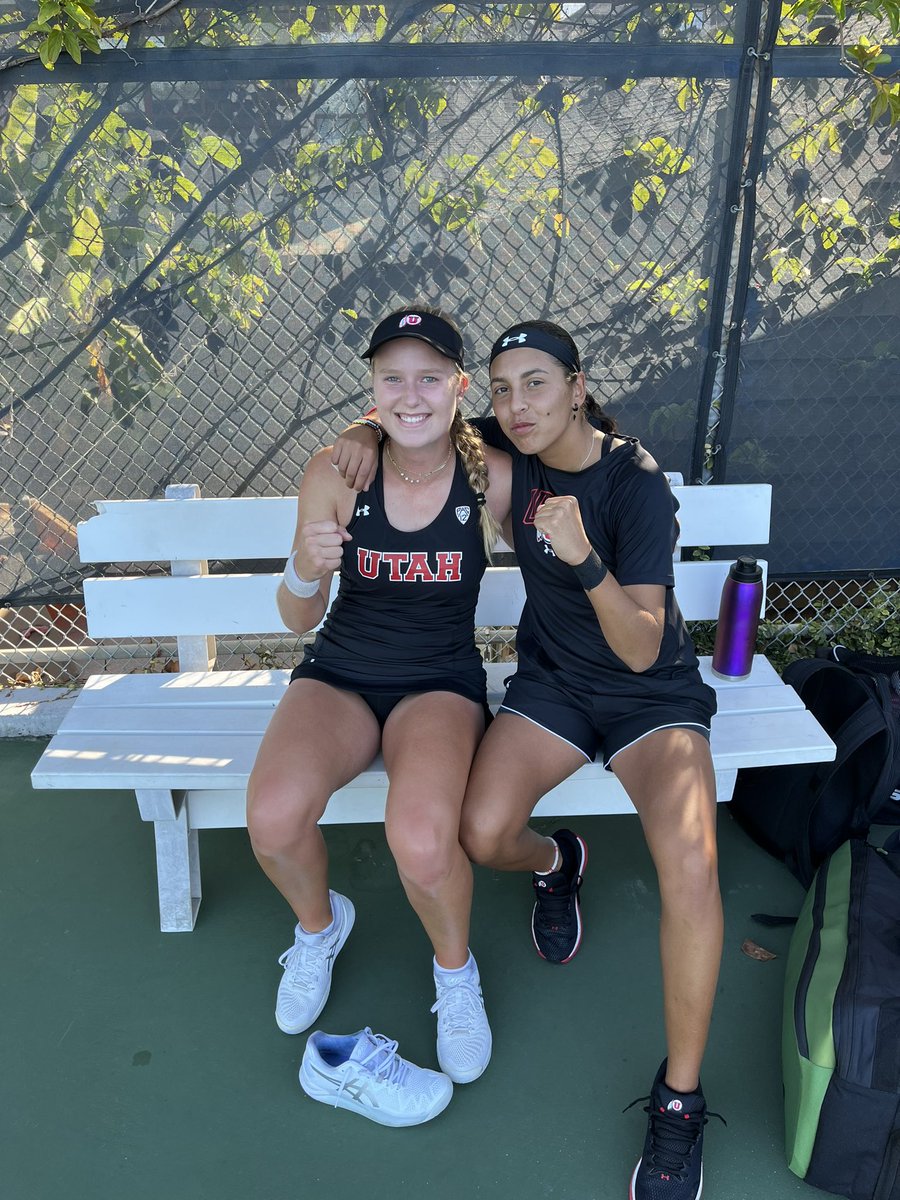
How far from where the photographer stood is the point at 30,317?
3625mm

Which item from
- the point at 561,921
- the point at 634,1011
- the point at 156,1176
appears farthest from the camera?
the point at 561,921

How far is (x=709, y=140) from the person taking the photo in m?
3.52

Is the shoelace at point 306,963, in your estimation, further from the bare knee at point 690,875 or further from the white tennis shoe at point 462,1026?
the bare knee at point 690,875

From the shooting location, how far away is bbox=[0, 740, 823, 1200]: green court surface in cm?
225

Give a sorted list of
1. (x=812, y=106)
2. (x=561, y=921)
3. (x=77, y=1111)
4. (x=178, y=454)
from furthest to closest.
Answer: (x=178, y=454) < (x=812, y=106) < (x=561, y=921) < (x=77, y=1111)

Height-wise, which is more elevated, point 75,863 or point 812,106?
point 812,106

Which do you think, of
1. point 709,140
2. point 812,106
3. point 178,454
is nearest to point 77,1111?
point 178,454

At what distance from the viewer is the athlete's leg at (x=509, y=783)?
250 cm

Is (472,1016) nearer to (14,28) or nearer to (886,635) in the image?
(886,635)

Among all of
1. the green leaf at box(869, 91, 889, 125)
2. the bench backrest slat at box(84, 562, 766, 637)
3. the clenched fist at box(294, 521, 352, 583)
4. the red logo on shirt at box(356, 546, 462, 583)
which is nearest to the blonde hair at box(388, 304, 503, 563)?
the red logo on shirt at box(356, 546, 462, 583)

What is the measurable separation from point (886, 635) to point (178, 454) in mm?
3170

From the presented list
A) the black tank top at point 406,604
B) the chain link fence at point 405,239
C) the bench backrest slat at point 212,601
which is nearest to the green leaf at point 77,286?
the chain link fence at point 405,239

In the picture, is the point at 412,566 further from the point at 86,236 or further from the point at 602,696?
the point at 86,236

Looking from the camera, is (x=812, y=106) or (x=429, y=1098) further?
(x=812, y=106)
